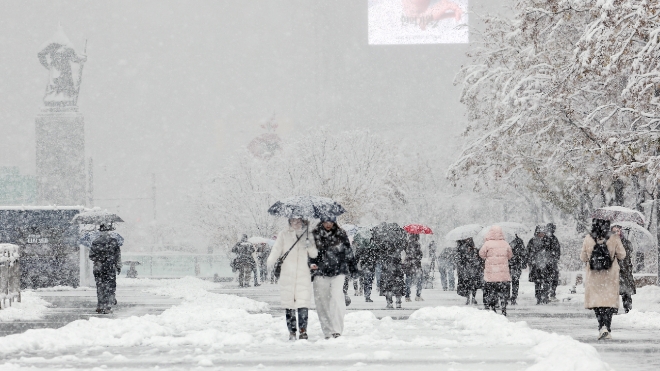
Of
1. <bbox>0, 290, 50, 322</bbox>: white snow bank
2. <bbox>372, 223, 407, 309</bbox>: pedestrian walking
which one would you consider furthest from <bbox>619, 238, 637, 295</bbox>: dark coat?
<bbox>0, 290, 50, 322</bbox>: white snow bank

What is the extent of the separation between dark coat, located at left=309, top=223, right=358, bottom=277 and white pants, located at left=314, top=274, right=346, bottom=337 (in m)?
0.10

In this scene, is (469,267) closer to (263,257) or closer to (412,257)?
(412,257)

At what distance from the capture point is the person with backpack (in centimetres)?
1505

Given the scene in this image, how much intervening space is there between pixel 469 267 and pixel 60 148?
219ft

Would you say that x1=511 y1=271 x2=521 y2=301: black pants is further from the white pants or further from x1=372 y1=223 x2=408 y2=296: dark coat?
the white pants

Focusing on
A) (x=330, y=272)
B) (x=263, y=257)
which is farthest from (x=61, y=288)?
(x=330, y=272)

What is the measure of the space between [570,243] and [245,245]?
1316 centimetres

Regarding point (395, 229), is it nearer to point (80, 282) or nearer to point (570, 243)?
point (80, 282)

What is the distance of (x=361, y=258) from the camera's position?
85.0 ft

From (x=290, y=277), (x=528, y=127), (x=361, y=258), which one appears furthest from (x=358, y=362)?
(x=528, y=127)

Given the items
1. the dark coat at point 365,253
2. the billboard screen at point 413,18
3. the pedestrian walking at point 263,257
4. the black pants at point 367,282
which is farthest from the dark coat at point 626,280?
the billboard screen at point 413,18

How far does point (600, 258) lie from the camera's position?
1516cm

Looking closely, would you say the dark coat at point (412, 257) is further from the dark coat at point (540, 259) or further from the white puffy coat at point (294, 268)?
the white puffy coat at point (294, 268)

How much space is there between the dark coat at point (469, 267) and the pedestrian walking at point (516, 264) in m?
0.87
